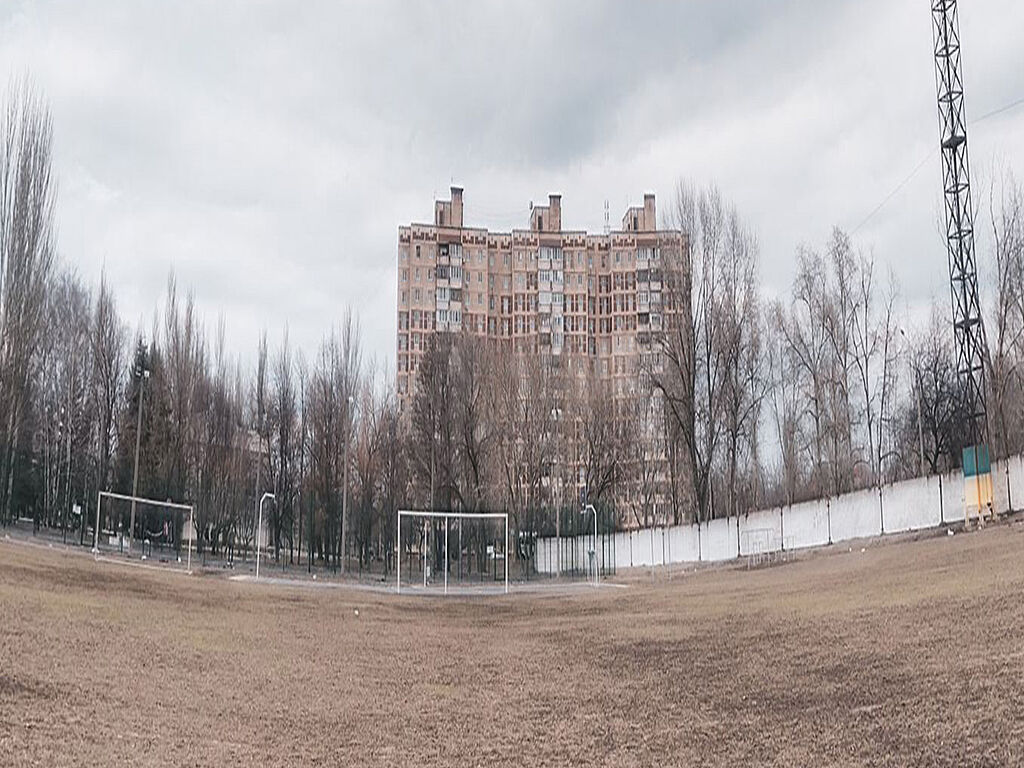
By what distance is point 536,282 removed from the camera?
92.2 meters

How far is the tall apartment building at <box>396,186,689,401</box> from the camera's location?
293ft

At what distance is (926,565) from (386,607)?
12.9 metres

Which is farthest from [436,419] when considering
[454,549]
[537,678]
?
[537,678]

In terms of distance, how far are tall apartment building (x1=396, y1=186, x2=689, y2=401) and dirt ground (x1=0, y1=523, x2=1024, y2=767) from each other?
65.9 meters

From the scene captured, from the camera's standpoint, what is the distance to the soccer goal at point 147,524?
3769 cm

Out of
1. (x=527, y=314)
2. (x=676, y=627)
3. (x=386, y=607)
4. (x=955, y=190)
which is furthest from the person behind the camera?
(x=527, y=314)

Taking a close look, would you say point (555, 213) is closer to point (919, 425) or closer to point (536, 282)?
point (536, 282)

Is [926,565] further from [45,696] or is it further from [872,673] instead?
[45,696]

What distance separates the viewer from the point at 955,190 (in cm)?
3616

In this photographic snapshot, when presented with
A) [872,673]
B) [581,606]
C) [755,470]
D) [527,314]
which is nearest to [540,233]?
[527,314]

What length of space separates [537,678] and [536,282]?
77392 mm

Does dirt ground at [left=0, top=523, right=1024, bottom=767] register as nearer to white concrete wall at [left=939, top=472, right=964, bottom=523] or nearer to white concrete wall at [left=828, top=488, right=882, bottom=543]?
white concrete wall at [left=939, top=472, right=964, bottom=523]

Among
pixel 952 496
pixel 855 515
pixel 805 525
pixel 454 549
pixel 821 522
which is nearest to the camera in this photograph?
pixel 952 496

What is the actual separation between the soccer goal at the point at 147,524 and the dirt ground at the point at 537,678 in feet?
44.2
